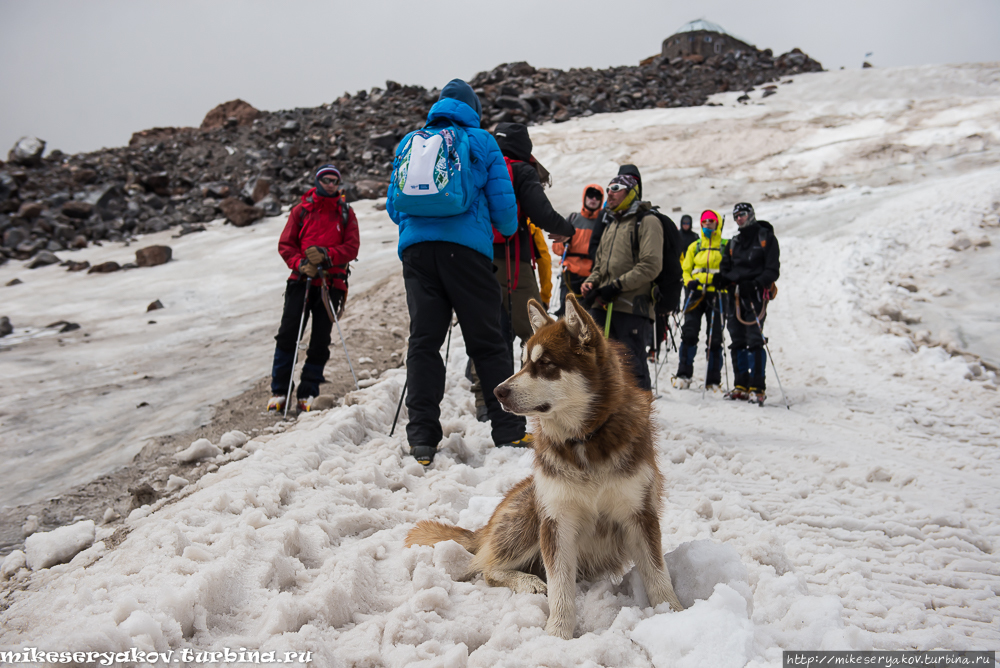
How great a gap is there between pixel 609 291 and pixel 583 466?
3092 millimetres

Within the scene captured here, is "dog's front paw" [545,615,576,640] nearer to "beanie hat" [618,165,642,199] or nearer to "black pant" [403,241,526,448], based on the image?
"black pant" [403,241,526,448]

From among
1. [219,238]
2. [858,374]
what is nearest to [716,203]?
[858,374]

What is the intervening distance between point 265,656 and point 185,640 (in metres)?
0.31

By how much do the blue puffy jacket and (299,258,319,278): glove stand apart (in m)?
1.85

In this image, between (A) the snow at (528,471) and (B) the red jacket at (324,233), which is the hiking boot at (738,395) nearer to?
(A) the snow at (528,471)

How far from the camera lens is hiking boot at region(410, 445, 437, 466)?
4.10 meters

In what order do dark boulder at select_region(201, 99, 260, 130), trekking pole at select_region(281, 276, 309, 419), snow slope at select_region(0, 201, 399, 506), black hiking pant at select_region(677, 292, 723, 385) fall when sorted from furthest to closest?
dark boulder at select_region(201, 99, 260, 130)
black hiking pant at select_region(677, 292, 723, 385)
trekking pole at select_region(281, 276, 309, 419)
snow slope at select_region(0, 201, 399, 506)

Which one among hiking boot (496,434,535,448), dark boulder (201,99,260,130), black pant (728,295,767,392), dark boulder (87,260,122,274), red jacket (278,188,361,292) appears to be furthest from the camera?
dark boulder (201,99,260,130)

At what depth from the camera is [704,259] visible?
8.44 meters

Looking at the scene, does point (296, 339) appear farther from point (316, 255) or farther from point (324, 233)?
point (324, 233)

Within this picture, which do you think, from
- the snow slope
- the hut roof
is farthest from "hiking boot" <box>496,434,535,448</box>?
the hut roof

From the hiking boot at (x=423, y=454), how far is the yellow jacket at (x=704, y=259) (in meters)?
5.60

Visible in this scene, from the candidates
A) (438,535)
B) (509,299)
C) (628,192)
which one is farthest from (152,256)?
(438,535)

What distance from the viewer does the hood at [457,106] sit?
13.6 ft
